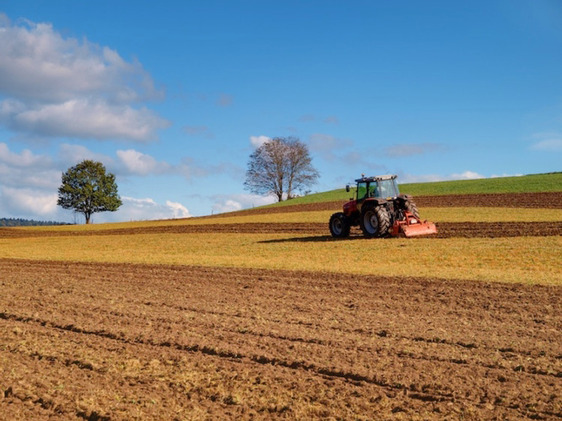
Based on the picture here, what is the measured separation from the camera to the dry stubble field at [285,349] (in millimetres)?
5746

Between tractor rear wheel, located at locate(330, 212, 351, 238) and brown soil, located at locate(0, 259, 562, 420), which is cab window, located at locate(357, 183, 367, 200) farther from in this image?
brown soil, located at locate(0, 259, 562, 420)

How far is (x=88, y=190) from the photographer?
70438mm

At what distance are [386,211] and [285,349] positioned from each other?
16240mm

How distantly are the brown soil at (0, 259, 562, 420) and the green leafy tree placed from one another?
60267mm

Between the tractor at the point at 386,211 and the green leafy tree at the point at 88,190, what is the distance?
52774mm

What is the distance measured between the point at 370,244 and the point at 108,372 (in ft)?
53.8

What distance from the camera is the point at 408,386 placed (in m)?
6.07

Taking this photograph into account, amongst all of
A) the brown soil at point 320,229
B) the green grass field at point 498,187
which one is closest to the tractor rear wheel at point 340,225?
the brown soil at point 320,229

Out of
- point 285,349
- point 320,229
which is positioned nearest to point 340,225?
point 320,229

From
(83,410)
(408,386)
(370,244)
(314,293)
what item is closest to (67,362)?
(83,410)

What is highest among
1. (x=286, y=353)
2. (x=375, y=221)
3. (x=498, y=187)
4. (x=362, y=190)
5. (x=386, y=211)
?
(x=498, y=187)

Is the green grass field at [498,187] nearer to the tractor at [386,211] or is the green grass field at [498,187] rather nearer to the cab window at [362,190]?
the tractor at [386,211]

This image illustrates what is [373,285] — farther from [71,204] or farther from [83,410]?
[71,204]

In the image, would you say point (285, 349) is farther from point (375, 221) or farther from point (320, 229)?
point (320, 229)
